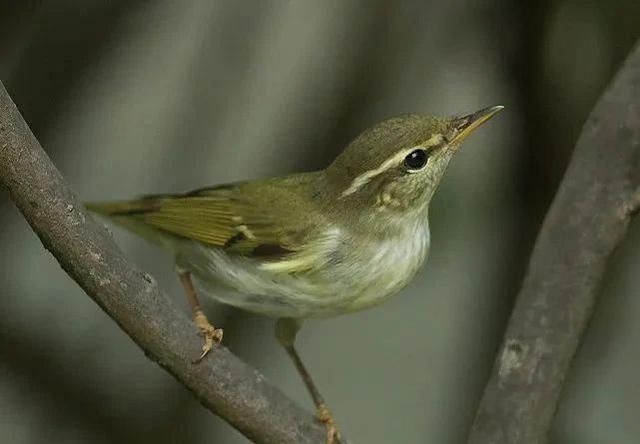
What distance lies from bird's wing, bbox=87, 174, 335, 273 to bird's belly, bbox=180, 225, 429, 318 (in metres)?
0.02

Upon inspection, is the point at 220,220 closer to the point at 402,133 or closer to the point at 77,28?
the point at 402,133

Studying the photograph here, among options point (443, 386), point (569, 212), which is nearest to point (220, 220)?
point (569, 212)

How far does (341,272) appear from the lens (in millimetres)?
2143

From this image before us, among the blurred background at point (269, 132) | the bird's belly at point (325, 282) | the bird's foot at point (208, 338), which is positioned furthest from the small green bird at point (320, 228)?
the blurred background at point (269, 132)

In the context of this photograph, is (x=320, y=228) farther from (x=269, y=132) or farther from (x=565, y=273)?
(x=269, y=132)

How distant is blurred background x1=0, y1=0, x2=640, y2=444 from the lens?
3.04 m

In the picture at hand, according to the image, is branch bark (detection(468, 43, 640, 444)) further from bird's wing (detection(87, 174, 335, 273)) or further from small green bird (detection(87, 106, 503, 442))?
bird's wing (detection(87, 174, 335, 273))

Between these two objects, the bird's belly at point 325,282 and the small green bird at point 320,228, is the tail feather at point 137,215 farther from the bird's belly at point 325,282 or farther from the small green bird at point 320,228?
the bird's belly at point 325,282

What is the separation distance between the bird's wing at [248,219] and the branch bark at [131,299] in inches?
13.9

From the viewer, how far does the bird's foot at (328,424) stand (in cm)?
213

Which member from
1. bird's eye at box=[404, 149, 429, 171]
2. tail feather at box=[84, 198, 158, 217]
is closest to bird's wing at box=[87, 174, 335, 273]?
tail feather at box=[84, 198, 158, 217]

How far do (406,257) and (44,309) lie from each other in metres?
1.47

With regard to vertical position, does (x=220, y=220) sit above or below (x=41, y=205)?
below

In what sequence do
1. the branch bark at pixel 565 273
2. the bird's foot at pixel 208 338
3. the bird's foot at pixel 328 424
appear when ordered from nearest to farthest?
the bird's foot at pixel 208 338 < the branch bark at pixel 565 273 < the bird's foot at pixel 328 424
